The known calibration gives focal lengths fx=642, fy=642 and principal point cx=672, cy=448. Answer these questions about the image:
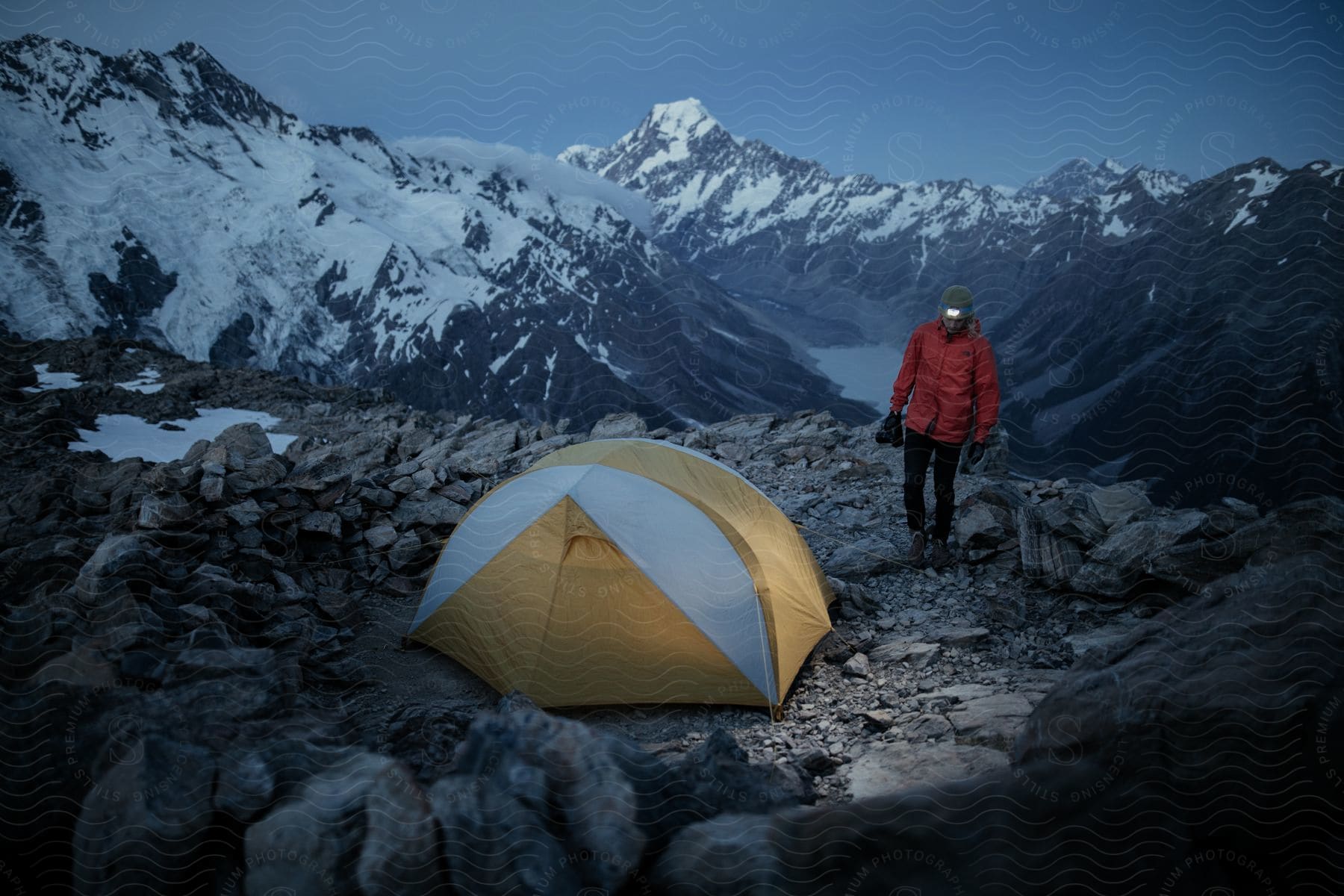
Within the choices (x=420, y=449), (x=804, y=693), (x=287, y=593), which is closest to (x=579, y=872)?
(x=804, y=693)

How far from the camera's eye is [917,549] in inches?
337

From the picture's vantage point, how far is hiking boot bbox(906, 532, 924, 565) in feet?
28.0

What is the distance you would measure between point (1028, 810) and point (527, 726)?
3.08 m

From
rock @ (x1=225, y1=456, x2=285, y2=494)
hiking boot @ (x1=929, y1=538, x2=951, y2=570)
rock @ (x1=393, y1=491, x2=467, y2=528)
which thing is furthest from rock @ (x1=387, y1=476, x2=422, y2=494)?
hiking boot @ (x1=929, y1=538, x2=951, y2=570)

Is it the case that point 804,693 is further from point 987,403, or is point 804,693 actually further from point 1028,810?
point 987,403

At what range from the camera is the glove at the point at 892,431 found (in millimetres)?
8422

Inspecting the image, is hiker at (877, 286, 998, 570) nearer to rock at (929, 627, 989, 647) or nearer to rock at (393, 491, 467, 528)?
rock at (929, 627, 989, 647)

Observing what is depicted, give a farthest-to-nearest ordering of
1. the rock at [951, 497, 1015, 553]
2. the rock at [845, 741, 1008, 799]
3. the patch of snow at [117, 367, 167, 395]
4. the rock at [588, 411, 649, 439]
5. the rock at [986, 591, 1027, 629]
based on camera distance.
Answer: the patch of snow at [117, 367, 167, 395]
the rock at [588, 411, 649, 439]
the rock at [951, 497, 1015, 553]
the rock at [986, 591, 1027, 629]
the rock at [845, 741, 1008, 799]

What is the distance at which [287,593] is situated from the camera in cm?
739

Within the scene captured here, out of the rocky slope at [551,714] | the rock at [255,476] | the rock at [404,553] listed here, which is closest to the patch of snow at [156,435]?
the rock at [255,476]

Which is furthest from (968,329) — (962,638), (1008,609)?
(962,638)

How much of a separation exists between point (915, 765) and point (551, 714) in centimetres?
337

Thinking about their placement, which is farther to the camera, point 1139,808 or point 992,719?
point 992,719

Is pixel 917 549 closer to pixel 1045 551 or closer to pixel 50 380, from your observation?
pixel 1045 551
